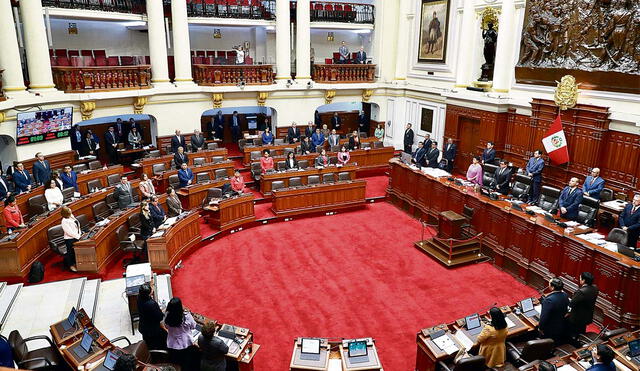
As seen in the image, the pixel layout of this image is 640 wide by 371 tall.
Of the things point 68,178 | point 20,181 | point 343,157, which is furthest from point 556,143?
point 20,181

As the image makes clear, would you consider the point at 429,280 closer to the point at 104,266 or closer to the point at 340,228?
the point at 340,228

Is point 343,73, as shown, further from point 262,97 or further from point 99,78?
point 99,78

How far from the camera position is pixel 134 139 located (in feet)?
54.1

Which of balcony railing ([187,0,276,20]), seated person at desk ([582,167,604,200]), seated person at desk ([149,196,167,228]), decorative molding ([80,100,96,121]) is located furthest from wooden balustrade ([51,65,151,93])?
seated person at desk ([582,167,604,200])

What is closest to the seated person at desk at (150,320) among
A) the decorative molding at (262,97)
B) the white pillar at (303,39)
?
the decorative molding at (262,97)

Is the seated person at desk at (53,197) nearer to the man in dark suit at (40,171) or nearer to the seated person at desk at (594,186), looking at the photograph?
the man in dark suit at (40,171)

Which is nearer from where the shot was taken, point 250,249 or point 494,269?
point 494,269

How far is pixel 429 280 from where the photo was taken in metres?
9.35

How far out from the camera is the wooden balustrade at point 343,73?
19312 millimetres

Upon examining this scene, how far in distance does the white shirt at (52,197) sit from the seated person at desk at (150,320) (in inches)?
234

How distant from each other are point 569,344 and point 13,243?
974 centimetres

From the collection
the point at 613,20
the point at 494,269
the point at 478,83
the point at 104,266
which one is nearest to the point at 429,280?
the point at 494,269

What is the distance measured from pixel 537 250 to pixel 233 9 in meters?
14.9

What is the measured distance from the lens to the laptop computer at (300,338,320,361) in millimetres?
5770
